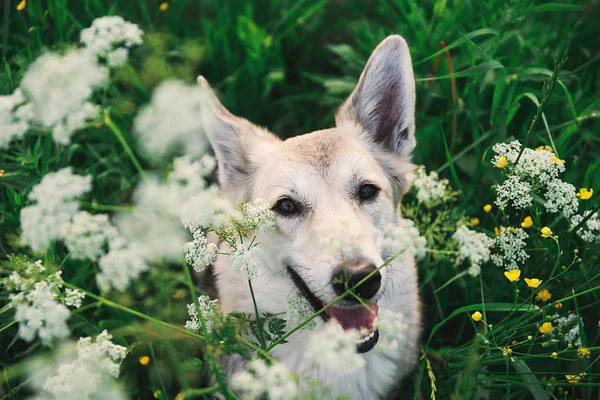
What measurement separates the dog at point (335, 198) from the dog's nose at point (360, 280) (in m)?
0.01

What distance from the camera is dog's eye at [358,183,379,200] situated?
273cm

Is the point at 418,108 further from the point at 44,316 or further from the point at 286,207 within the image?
the point at 44,316

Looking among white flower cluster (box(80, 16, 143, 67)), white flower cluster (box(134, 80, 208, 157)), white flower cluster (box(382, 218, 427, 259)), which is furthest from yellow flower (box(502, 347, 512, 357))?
white flower cluster (box(80, 16, 143, 67))

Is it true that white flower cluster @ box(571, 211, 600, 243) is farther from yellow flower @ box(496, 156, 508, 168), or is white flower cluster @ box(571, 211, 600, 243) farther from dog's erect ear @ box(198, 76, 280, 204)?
dog's erect ear @ box(198, 76, 280, 204)

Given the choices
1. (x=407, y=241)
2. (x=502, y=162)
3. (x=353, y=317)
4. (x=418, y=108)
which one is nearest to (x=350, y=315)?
(x=353, y=317)

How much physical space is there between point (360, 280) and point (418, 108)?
6.68 feet

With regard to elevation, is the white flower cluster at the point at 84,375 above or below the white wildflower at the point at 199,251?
below

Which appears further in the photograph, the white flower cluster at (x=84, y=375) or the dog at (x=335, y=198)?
the dog at (x=335, y=198)

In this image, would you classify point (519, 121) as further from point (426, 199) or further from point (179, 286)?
point (179, 286)

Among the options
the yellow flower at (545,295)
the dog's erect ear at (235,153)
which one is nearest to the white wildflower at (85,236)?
the dog's erect ear at (235,153)

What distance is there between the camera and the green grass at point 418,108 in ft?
8.88

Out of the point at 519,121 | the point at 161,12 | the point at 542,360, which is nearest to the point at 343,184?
the point at 542,360

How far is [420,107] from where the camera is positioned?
3.81 m

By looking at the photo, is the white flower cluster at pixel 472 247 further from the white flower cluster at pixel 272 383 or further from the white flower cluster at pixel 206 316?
the white flower cluster at pixel 206 316
